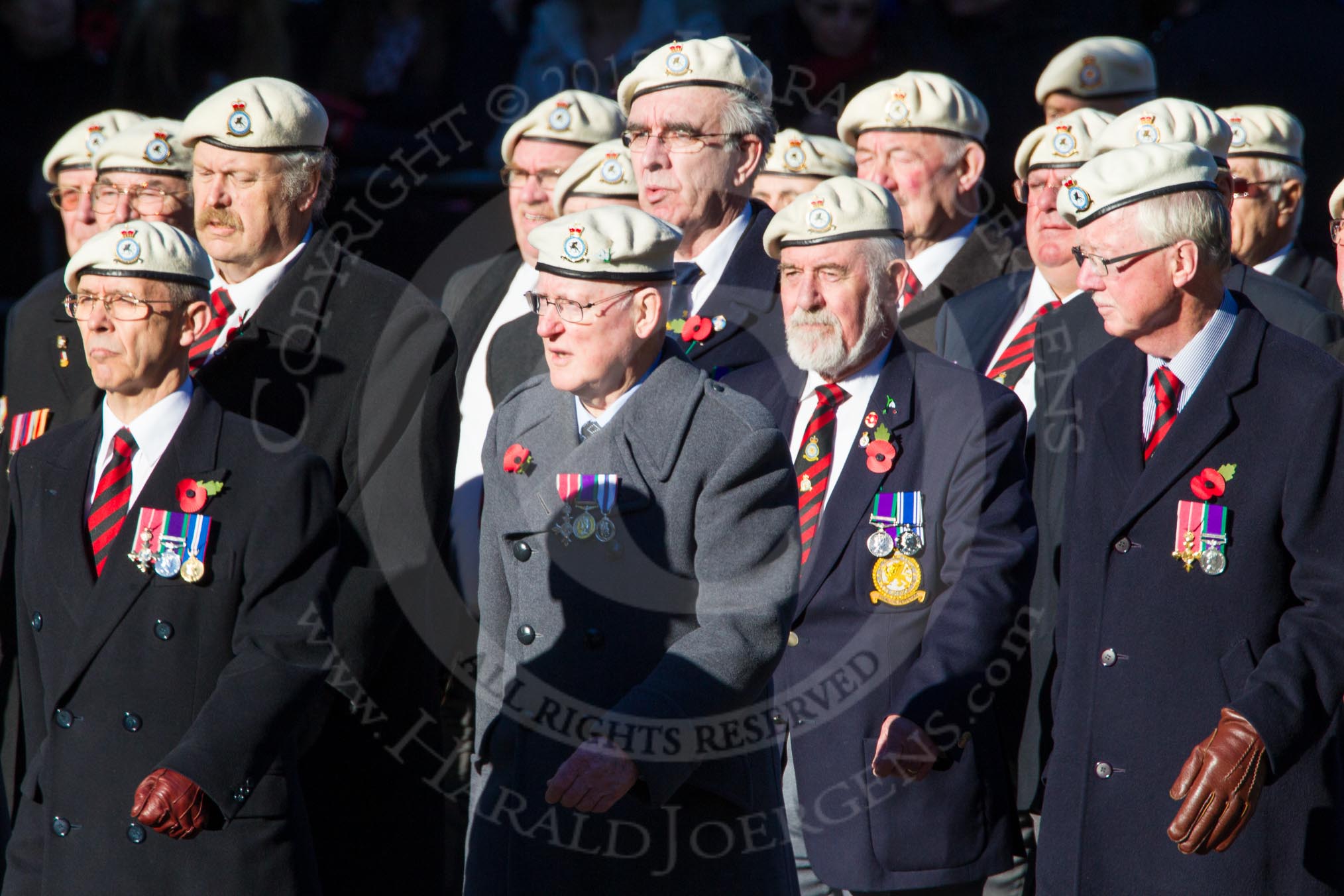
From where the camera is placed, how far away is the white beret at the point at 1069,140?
18.2 ft

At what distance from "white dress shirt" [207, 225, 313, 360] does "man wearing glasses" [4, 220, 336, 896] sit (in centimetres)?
60

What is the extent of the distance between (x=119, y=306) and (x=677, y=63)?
224cm

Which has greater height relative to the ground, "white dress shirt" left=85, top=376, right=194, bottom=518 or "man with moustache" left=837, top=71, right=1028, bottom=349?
"man with moustache" left=837, top=71, right=1028, bottom=349

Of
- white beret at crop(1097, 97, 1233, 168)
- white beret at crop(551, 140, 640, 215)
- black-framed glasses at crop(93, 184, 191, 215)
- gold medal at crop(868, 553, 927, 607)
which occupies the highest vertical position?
white beret at crop(1097, 97, 1233, 168)

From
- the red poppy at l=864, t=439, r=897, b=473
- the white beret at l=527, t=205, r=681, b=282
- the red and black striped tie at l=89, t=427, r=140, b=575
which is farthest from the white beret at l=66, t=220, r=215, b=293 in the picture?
the red poppy at l=864, t=439, r=897, b=473

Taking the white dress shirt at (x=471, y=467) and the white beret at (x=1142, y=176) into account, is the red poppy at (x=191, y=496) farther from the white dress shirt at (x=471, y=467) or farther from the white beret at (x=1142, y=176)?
the white beret at (x=1142, y=176)

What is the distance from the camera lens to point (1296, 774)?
13.1 ft

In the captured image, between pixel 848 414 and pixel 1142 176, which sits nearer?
pixel 1142 176

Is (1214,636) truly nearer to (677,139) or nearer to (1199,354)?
(1199,354)

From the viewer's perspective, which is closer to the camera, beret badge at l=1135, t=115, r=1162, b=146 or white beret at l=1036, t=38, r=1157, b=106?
beret badge at l=1135, t=115, r=1162, b=146

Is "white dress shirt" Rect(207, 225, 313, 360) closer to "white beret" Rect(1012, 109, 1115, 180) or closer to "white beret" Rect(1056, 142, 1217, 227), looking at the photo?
"white beret" Rect(1056, 142, 1217, 227)

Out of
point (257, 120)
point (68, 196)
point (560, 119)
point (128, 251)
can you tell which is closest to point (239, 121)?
point (257, 120)

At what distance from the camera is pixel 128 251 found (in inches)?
176

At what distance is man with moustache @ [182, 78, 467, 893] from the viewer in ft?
16.2
